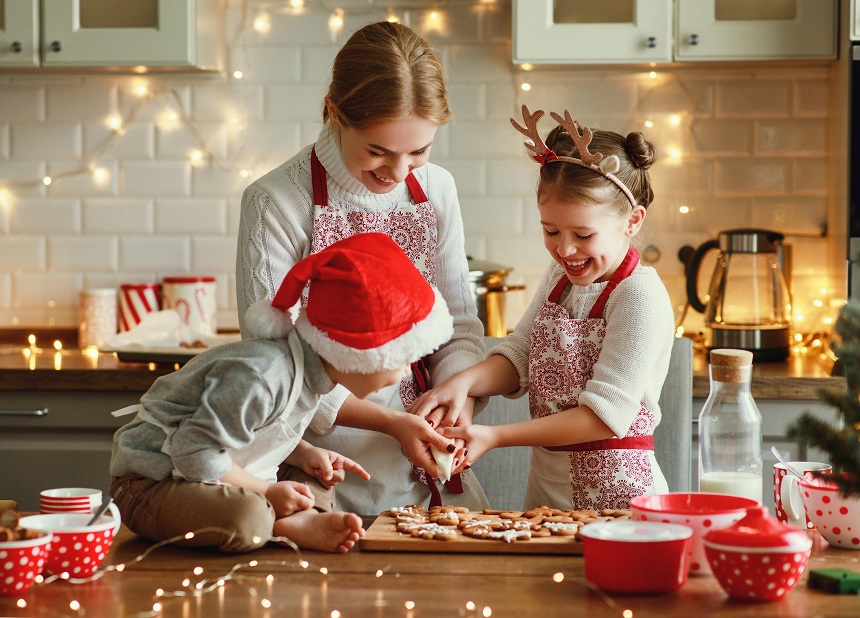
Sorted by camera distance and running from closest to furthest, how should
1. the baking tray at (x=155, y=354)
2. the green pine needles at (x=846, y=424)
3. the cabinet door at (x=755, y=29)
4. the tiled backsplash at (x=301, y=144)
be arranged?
1. the green pine needles at (x=846, y=424)
2. the baking tray at (x=155, y=354)
3. the cabinet door at (x=755, y=29)
4. the tiled backsplash at (x=301, y=144)

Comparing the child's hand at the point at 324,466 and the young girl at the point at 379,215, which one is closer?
the child's hand at the point at 324,466

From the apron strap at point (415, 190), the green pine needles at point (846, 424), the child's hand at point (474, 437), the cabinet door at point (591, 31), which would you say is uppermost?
the cabinet door at point (591, 31)

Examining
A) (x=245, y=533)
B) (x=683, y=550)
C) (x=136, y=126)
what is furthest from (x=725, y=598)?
(x=136, y=126)

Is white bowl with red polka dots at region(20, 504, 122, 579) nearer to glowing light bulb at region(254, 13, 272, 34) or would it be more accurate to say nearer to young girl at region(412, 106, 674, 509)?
young girl at region(412, 106, 674, 509)

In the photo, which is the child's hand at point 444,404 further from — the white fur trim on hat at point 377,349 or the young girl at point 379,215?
the white fur trim on hat at point 377,349

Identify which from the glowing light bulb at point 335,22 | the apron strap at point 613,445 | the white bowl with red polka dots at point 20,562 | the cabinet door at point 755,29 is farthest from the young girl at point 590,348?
the glowing light bulb at point 335,22

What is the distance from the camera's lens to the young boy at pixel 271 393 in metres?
1.27

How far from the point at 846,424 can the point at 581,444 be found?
68cm

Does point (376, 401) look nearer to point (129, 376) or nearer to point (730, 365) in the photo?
point (730, 365)

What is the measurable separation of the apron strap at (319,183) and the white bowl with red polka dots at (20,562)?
0.90 metres

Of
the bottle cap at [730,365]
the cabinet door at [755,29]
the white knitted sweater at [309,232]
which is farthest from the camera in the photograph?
the cabinet door at [755,29]

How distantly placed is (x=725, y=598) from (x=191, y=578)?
1.92 feet

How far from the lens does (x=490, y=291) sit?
2.70m

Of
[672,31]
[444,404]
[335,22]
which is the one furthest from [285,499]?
[335,22]
